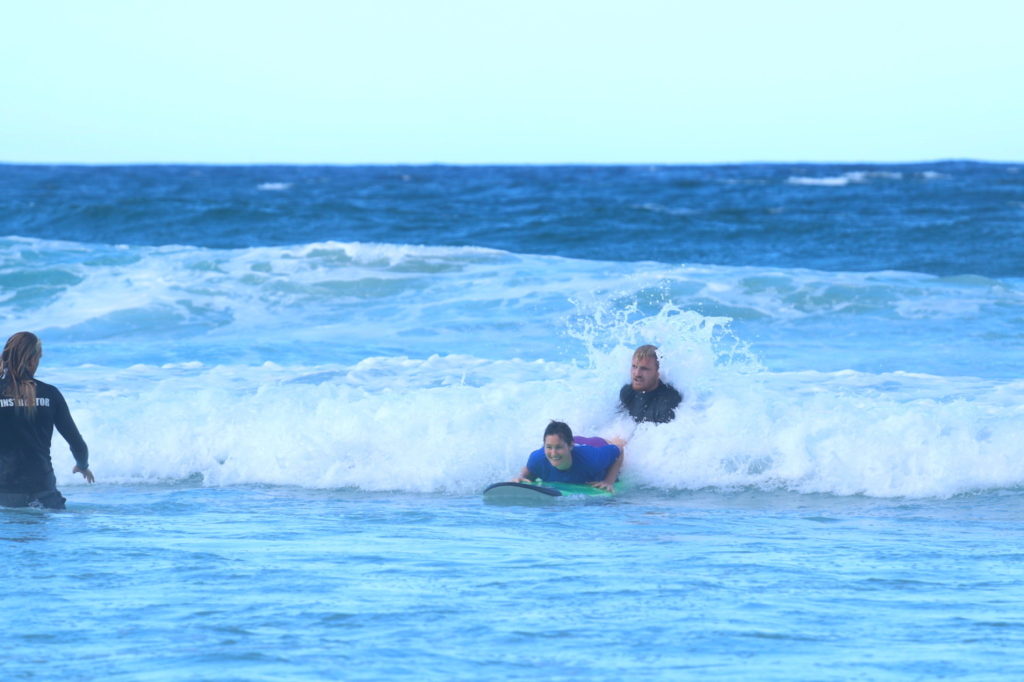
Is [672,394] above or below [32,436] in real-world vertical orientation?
above

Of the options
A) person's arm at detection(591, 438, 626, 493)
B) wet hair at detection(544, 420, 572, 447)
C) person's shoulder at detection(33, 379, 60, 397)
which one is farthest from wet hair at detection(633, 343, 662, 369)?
person's shoulder at detection(33, 379, 60, 397)

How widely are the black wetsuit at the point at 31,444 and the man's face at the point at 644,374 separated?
4357 millimetres

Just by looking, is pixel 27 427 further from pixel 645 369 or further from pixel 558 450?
pixel 645 369

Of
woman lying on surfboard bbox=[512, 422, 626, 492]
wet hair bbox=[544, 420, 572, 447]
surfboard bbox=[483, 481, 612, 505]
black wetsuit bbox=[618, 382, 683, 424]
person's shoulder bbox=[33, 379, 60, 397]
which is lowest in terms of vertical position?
surfboard bbox=[483, 481, 612, 505]

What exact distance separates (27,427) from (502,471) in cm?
377

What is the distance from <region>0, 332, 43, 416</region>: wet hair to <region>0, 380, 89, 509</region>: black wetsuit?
5 centimetres

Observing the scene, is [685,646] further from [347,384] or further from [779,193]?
[779,193]

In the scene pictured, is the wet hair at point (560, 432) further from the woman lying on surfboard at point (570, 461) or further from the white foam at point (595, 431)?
the white foam at point (595, 431)

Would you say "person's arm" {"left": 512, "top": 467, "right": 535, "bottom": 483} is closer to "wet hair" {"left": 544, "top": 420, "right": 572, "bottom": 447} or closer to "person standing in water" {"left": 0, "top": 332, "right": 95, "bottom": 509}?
"wet hair" {"left": 544, "top": 420, "right": 572, "bottom": 447}

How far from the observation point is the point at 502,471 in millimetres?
10242

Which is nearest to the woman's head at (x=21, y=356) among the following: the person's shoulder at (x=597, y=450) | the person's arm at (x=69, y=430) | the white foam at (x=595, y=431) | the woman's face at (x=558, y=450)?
the person's arm at (x=69, y=430)

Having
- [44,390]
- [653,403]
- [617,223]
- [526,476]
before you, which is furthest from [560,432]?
[617,223]

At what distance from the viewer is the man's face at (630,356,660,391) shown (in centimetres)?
1034

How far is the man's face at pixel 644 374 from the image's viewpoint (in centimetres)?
1034
